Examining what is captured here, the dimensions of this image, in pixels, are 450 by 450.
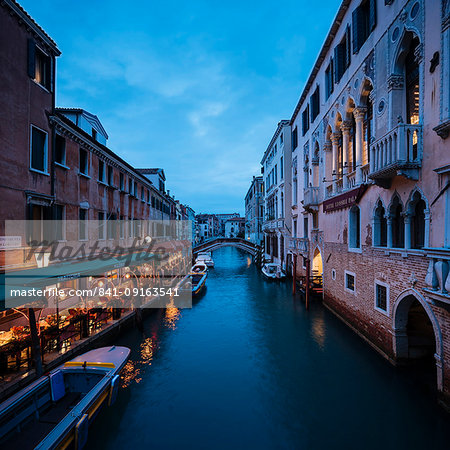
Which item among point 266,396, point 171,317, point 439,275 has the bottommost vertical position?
point 171,317

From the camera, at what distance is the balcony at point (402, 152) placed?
22.6 ft

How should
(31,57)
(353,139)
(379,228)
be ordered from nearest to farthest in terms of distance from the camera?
(31,57) → (379,228) → (353,139)

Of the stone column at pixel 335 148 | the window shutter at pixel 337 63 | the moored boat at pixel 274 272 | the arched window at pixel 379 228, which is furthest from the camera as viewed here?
the moored boat at pixel 274 272

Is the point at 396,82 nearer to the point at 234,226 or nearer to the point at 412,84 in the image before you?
the point at 412,84

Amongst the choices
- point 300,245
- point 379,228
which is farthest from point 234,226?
point 379,228

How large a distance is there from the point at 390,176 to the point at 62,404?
10254mm

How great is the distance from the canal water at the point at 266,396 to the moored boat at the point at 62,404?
867mm

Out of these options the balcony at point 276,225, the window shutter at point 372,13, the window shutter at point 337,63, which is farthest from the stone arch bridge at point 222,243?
the window shutter at point 372,13

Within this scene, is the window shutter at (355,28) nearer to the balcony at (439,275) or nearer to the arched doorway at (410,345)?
the balcony at (439,275)

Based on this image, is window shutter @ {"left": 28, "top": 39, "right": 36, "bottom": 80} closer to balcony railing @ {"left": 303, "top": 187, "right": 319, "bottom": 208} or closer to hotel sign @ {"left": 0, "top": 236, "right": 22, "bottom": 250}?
hotel sign @ {"left": 0, "top": 236, "right": 22, "bottom": 250}

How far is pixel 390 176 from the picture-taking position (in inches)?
315

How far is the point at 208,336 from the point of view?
1228 centimetres

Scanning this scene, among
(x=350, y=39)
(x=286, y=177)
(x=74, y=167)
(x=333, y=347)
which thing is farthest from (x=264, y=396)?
(x=286, y=177)

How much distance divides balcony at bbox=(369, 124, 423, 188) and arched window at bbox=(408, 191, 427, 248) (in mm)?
705
